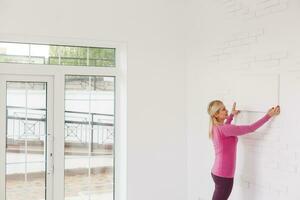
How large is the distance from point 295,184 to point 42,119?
266cm

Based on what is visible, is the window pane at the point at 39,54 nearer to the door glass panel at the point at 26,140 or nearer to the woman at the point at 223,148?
the door glass panel at the point at 26,140

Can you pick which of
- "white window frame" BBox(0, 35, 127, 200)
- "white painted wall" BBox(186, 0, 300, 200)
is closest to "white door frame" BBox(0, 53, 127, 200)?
"white window frame" BBox(0, 35, 127, 200)

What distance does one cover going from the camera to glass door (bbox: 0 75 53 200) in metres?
4.07

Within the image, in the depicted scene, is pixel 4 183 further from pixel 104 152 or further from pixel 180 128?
pixel 180 128

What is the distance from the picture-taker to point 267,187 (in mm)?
3451

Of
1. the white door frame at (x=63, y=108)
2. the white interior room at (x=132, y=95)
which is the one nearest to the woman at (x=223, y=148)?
the white interior room at (x=132, y=95)

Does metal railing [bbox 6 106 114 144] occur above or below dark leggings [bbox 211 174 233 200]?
above

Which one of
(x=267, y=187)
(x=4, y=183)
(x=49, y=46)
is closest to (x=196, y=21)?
(x=49, y=46)

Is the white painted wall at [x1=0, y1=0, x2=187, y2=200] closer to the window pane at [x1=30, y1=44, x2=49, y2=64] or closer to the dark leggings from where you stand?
the window pane at [x1=30, y1=44, x2=49, y2=64]

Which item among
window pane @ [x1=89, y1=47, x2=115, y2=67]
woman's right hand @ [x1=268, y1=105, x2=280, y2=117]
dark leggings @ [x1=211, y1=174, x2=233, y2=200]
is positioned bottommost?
dark leggings @ [x1=211, y1=174, x2=233, y2=200]

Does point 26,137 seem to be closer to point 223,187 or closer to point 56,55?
point 56,55

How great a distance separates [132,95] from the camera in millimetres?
4465

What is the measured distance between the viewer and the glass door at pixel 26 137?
407 centimetres

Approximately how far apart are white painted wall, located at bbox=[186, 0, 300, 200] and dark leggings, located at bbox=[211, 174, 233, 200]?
219mm
